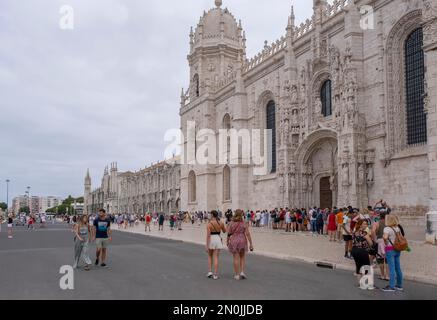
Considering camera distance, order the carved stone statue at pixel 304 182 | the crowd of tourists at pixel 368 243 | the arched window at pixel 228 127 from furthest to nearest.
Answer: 1. the arched window at pixel 228 127
2. the carved stone statue at pixel 304 182
3. the crowd of tourists at pixel 368 243

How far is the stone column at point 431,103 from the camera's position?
15.9m

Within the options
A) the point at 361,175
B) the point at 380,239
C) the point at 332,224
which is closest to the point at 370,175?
the point at 361,175

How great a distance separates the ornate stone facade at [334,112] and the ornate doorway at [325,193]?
0.08 meters

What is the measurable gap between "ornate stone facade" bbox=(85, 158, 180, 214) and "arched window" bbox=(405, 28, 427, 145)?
148 feet

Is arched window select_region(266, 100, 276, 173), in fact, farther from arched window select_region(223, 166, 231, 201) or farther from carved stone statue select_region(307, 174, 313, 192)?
arched window select_region(223, 166, 231, 201)

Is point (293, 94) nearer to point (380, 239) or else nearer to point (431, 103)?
point (431, 103)

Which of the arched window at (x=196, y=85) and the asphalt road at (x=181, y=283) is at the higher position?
the arched window at (x=196, y=85)

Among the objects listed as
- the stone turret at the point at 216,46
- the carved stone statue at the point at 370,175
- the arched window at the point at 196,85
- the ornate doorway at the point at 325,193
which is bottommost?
the ornate doorway at the point at 325,193

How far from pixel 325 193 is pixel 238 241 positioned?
20768 mm

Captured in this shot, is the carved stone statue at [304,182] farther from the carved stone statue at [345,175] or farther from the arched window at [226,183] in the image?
the arched window at [226,183]

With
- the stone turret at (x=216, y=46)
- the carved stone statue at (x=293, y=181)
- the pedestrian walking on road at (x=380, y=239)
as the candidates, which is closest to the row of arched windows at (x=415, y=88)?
the carved stone statue at (x=293, y=181)

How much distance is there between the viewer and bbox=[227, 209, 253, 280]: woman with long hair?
994cm

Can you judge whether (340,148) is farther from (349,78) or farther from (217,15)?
(217,15)

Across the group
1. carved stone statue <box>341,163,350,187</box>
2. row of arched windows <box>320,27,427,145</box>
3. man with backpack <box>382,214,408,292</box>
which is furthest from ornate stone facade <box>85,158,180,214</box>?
man with backpack <box>382,214,408,292</box>
